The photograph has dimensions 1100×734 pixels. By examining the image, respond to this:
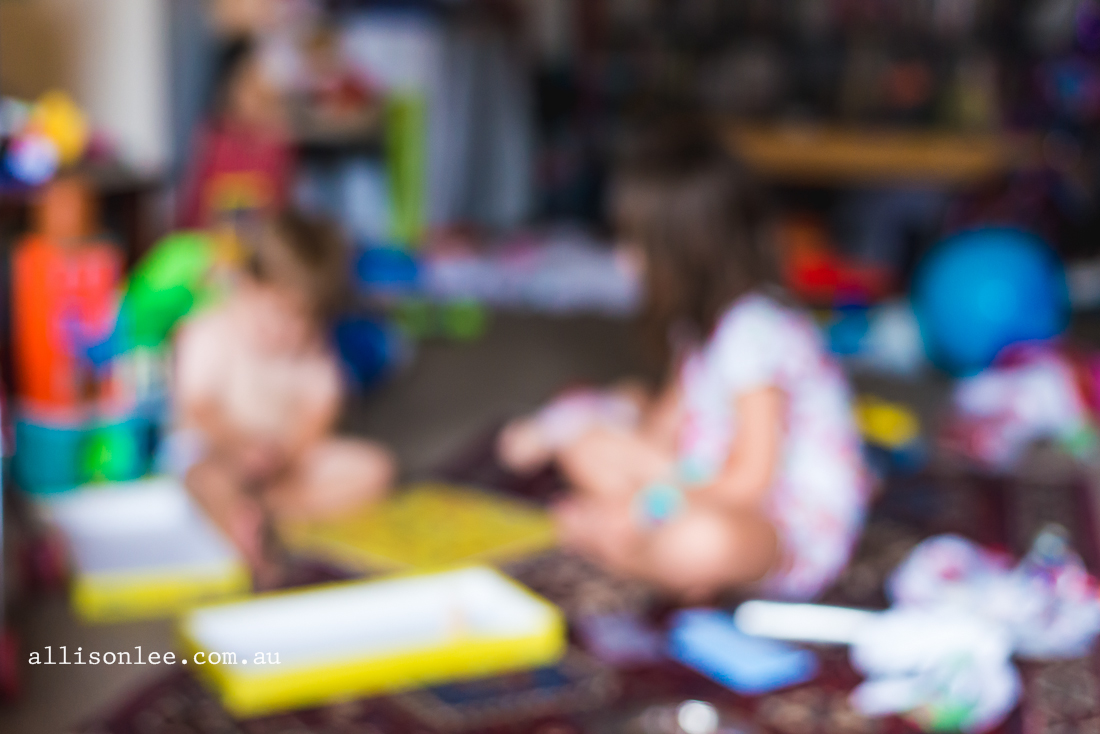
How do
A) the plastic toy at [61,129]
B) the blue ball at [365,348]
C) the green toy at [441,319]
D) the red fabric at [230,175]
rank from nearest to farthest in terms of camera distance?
the plastic toy at [61,129], the blue ball at [365,348], the red fabric at [230,175], the green toy at [441,319]

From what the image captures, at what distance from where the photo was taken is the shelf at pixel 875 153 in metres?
4.67

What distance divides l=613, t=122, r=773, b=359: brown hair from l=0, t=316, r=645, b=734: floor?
75 centimetres

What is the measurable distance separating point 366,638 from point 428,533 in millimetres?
418

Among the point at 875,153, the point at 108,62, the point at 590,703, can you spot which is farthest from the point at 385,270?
the point at 875,153

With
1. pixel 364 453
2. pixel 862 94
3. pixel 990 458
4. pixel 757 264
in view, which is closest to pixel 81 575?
pixel 364 453

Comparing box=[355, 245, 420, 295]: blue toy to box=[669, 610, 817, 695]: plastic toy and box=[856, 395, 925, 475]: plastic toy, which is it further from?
box=[669, 610, 817, 695]: plastic toy

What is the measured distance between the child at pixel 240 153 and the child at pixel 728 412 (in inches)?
46.3

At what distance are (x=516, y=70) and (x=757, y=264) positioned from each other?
3054 millimetres

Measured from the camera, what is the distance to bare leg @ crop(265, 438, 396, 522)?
1.91 m

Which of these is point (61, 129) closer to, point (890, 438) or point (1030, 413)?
point (890, 438)

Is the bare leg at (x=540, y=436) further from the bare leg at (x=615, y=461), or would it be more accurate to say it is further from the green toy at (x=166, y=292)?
the green toy at (x=166, y=292)

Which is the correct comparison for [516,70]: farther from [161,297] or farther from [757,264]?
[757,264]

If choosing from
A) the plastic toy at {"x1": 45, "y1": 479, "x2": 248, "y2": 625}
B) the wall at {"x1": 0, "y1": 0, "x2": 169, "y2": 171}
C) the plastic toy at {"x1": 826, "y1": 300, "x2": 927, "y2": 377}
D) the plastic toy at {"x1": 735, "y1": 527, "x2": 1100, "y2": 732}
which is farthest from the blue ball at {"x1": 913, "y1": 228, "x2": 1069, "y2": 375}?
the wall at {"x1": 0, "y1": 0, "x2": 169, "y2": 171}

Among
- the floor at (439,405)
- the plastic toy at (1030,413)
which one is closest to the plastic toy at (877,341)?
the floor at (439,405)
